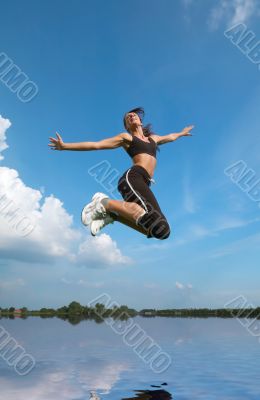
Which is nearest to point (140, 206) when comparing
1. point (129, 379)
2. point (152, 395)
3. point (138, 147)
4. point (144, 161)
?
point (144, 161)

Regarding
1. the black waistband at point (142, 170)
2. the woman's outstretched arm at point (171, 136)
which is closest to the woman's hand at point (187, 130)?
the woman's outstretched arm at point (171, 136)

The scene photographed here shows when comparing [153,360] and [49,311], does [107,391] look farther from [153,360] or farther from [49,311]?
[49,311]

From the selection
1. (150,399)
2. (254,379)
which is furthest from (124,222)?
(254,379)

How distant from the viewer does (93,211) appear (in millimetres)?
7641

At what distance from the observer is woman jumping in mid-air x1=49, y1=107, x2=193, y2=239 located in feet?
23.4

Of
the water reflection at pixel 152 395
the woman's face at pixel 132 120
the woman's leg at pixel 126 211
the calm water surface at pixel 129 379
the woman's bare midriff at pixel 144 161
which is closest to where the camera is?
the woman's leg at pixel 126 211

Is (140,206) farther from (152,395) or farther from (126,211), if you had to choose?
(152,395)

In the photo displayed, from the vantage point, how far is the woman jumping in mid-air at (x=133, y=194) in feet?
23.4

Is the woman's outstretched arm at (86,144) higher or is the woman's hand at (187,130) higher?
the woman's hand at (187,130)

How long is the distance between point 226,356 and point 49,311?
175m

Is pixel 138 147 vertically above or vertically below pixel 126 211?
above

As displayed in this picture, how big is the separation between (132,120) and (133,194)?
5.90 feet

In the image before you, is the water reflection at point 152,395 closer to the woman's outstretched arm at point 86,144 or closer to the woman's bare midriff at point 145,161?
the woman's bare midriff at point 145,161

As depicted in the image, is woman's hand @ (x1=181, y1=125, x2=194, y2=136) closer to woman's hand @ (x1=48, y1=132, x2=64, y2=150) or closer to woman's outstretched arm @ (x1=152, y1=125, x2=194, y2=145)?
woman's outstretched arm @ (x1=152, y1=125, x2=194, y2=145)
